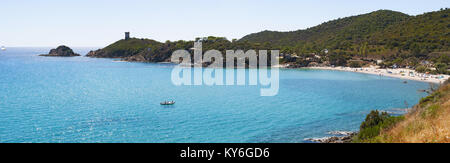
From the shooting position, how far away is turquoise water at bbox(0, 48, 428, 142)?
30312 millimetres

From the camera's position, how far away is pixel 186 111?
41.3m

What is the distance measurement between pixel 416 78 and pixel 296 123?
187 feet

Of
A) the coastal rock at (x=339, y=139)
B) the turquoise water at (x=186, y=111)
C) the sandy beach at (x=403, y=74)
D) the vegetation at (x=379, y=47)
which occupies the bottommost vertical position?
the coastal rock at (x=339, y=139)

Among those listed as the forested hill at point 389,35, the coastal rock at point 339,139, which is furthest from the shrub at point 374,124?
the forested hill at point 389,35

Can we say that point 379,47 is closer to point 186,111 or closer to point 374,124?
point 186,111

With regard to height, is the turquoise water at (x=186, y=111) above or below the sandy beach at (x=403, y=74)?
below

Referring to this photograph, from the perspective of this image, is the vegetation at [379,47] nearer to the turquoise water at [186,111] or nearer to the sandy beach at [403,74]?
the sandy beach at [403,74]

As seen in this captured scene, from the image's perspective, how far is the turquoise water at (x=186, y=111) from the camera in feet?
99.5

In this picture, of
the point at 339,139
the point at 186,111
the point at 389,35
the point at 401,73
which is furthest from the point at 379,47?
the point at 339,139

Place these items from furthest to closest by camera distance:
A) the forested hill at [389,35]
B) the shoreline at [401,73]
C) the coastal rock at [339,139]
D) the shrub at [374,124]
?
the forested hill at [389,35] < the shoreline at [401,73] < the coastal rock at [339,139] < the shrub at [374,124]

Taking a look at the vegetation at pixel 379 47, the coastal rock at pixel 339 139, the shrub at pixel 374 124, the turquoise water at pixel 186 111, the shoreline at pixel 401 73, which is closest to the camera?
the shrub at pixel 374 124

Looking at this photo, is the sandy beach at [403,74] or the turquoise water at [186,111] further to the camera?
the sandy beach at [403,74]
